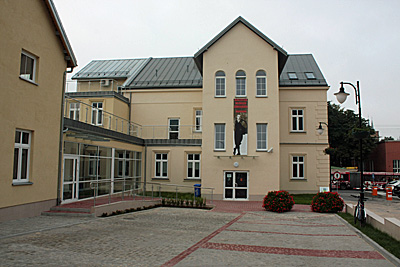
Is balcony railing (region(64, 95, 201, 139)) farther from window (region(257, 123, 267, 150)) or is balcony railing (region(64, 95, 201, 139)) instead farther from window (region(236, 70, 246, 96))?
window (region(257, 123, 267, 150))

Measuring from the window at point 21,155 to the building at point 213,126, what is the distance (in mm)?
2298

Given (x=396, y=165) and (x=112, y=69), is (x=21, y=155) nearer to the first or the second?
(x=112, y=69)

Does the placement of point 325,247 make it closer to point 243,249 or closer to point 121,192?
point 243,249

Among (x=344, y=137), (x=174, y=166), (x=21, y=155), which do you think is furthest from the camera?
(x=344, y=137)

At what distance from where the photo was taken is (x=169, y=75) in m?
31.4

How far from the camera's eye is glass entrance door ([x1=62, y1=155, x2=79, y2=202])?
51.8ft

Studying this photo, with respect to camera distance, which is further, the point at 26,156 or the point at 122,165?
the point at 122,165

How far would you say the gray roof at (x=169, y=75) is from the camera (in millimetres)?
29812

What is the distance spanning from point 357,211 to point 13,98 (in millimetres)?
13151

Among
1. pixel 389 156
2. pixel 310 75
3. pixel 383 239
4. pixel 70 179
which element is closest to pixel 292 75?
pixel 310 75

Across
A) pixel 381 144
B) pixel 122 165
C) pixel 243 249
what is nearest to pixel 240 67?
pixel 122 165

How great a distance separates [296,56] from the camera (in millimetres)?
33406

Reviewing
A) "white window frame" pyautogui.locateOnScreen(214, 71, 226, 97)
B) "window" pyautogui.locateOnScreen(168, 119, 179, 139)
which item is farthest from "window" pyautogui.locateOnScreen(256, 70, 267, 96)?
"window" pyautogui.locateOnScreen(168, 119, 179, 139)

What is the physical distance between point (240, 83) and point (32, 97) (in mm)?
14406
